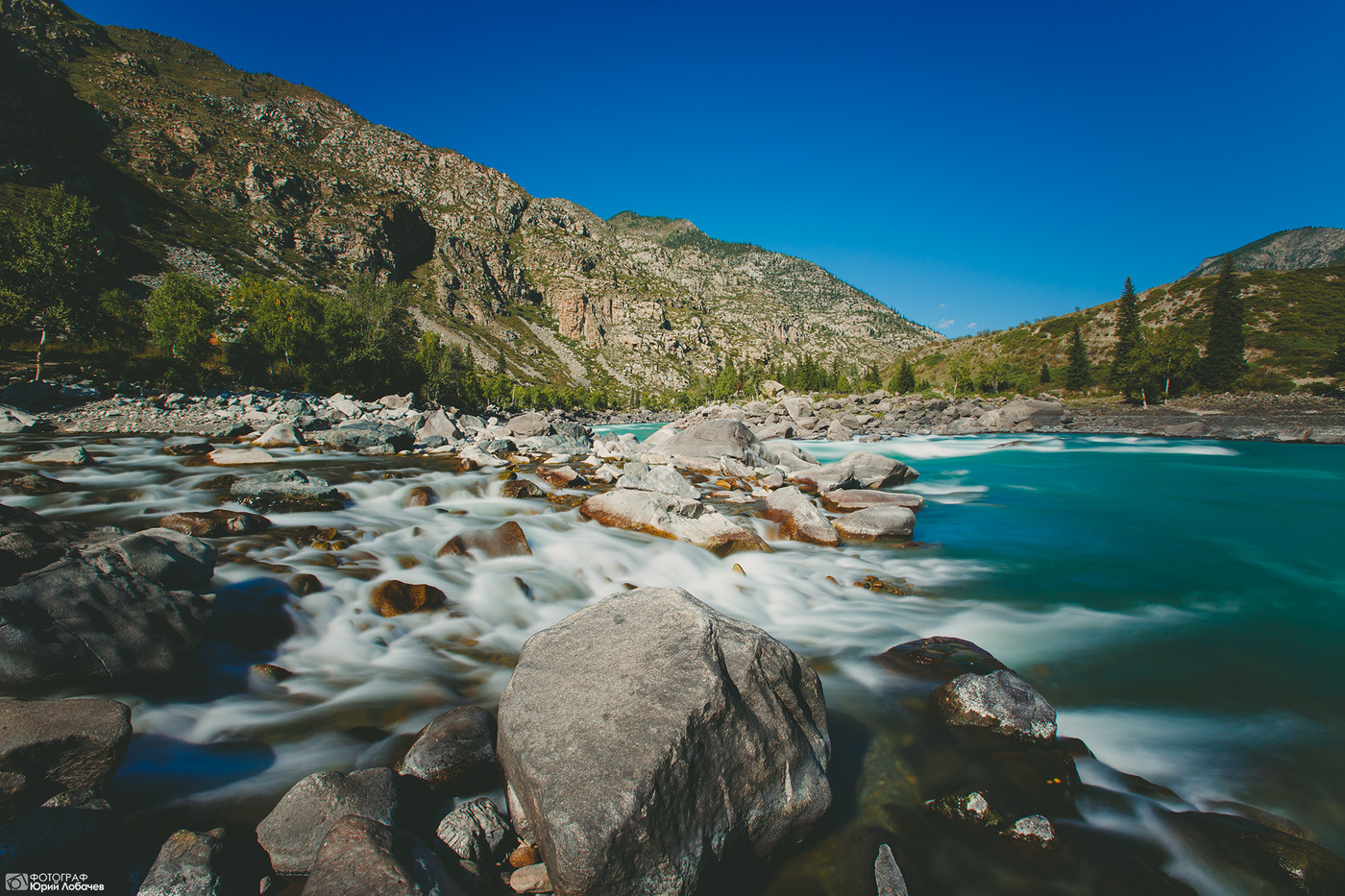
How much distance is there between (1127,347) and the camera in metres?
55.7

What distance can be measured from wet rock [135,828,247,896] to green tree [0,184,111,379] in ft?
122

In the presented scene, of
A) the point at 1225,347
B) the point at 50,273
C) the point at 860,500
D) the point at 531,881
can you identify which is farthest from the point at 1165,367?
the point at 50,273

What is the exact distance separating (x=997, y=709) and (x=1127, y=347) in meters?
71.6

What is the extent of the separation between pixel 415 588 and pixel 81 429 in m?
26.9

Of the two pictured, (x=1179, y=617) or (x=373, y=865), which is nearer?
(x=373, y=865)

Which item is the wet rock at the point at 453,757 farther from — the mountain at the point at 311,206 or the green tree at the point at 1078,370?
the mountain at the point at 311,206

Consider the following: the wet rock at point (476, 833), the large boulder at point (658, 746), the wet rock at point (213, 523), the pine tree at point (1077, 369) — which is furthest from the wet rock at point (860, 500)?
the pine tree at point (1077, 369)

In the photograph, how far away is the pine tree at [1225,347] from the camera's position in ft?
153

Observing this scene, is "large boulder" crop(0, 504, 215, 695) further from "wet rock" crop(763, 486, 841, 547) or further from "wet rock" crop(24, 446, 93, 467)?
"wet rock" crop(24, 446, 93, 467)

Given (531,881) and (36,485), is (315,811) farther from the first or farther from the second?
(36,485)

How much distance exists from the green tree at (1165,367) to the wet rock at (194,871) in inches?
2572

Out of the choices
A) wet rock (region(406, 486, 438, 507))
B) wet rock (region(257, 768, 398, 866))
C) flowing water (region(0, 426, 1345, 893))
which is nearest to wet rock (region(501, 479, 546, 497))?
flowing water (region(0, 426, 1345, 893))

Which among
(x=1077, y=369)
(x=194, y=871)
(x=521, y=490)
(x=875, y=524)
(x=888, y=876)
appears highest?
(x=1077, y=369)

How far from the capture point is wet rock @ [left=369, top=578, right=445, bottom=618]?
22.3ft
